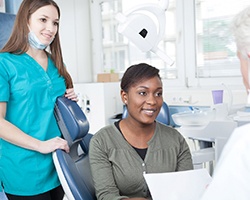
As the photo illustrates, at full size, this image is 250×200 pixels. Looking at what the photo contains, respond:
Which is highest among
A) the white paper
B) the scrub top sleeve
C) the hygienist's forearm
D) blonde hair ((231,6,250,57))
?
blonde hair ((231,6,250,57))

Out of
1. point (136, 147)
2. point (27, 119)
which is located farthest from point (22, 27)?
point (136, 147)

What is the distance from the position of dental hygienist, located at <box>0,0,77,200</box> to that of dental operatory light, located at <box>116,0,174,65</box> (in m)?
0.29

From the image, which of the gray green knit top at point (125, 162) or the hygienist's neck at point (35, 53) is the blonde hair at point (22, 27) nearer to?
the hygienist's neck at point (35, 53)

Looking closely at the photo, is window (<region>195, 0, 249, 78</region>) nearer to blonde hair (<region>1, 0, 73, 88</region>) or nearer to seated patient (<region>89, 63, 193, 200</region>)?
seated patient (<region>89, 63, 193, 200</region>)

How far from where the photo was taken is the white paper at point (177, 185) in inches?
37.6

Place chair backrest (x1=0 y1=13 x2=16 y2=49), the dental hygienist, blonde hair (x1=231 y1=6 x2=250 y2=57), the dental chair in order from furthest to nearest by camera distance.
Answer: chair backrest (x1=0 y1=13 x2=16 y2=49) < the dental hygienist < the dental chair < blonde hair (x1=231 y1=6 x2=250 y2=57)

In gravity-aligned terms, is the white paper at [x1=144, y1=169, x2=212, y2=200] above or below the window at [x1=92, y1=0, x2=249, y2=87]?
below

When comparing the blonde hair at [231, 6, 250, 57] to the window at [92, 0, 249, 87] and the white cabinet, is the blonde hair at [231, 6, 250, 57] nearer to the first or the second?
the window at [92, 0, 249, 87]

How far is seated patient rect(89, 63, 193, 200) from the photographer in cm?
115

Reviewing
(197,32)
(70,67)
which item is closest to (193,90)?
Result: (197,32)

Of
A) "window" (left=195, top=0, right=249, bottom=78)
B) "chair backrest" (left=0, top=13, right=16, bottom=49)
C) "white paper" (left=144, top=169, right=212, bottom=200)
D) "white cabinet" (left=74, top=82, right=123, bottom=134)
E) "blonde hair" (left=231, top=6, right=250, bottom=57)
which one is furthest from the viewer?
"white cabinet" (left=74, top=82, right=123, bottom=134)

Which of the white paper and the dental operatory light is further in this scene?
the dental operatory light

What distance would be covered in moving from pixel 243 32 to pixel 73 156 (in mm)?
845

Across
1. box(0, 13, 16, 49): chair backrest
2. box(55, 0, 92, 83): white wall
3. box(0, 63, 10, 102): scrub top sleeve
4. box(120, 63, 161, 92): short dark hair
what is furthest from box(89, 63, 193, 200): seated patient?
box(55, 0, 92, 83): white wall
